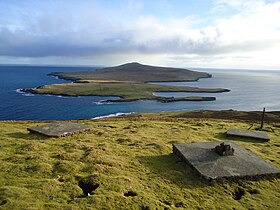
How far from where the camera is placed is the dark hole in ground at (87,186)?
1588 centimetres

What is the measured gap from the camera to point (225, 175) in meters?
18.0

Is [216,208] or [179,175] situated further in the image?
[179,175]

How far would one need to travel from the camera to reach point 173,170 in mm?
19469

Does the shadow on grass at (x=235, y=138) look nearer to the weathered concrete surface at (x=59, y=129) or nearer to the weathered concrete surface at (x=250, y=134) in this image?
the weathered concrete surface at (x=250, y=134)

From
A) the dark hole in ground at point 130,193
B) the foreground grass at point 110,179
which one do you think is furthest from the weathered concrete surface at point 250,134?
the dark hole in ground at point 130,193

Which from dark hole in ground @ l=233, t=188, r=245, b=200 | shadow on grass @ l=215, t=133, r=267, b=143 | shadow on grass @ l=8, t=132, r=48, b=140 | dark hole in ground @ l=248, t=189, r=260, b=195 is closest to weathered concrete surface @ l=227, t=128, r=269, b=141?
shadow on grass @ l=215, t=133, r=267, b=143

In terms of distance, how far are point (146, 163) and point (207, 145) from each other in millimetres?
6555

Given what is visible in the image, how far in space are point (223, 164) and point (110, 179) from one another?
872 centimetres

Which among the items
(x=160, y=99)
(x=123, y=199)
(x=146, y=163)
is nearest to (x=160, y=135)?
(x=146, y=163)

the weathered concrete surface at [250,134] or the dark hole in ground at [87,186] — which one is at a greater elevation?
the dark hole in ground at [87,186]

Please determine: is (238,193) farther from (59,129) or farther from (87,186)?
(59,129)

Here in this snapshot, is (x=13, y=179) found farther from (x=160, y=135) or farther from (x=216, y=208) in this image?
(x=160, y=135)

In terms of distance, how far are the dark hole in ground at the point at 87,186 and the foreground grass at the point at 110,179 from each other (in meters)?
0.16

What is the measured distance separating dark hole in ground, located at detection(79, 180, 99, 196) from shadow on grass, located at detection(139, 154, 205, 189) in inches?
174
